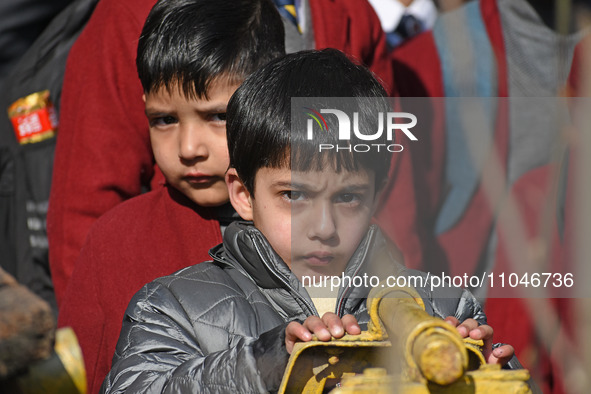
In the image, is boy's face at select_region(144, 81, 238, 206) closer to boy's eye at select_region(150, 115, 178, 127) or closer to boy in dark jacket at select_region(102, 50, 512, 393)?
boy's eye at select_region(150, 115, 178, 127)

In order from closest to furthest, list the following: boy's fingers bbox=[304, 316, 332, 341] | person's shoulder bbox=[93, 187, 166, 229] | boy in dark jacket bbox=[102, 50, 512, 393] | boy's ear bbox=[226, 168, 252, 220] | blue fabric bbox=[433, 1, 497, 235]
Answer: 1. boy's fingers bbox=[304, 316, 332, 341]
2. boy in dark jacket bbox=[102, 50, 512, 393]
3. boy's ear bbox=[226, 168, 252, 220]
4. person's shoulder bbox=[93, 187, 166, 229]
5. blue fabric bbox=[433, 1, 497, 235]

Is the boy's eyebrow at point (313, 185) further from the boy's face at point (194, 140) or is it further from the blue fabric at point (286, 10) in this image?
the blue fabric at point (286, 10)

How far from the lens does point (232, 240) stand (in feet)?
5.33

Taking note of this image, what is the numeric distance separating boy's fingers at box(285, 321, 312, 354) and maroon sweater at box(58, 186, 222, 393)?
74cm

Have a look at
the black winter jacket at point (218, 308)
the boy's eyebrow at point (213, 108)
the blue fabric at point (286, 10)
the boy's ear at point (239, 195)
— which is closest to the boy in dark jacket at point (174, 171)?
the boy's eyebrow at point (213, 108)

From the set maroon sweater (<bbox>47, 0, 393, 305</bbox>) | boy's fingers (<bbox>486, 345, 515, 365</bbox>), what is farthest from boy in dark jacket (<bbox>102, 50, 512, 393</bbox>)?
maroon sweater (<bbox>47, 0, 393, 305</bbox>)

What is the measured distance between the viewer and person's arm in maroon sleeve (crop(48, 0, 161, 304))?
7.05ft

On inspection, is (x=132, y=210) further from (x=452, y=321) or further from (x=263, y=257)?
(x=452, y=321)

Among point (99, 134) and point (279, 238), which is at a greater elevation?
point (99, 134)

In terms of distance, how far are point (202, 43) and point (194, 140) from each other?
0.23 m

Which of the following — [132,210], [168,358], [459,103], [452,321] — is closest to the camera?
[452,321]

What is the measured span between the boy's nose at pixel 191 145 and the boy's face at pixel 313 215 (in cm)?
24

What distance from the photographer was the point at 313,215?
5.04ft

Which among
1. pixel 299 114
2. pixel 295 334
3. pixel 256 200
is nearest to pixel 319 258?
pixel 256 200
